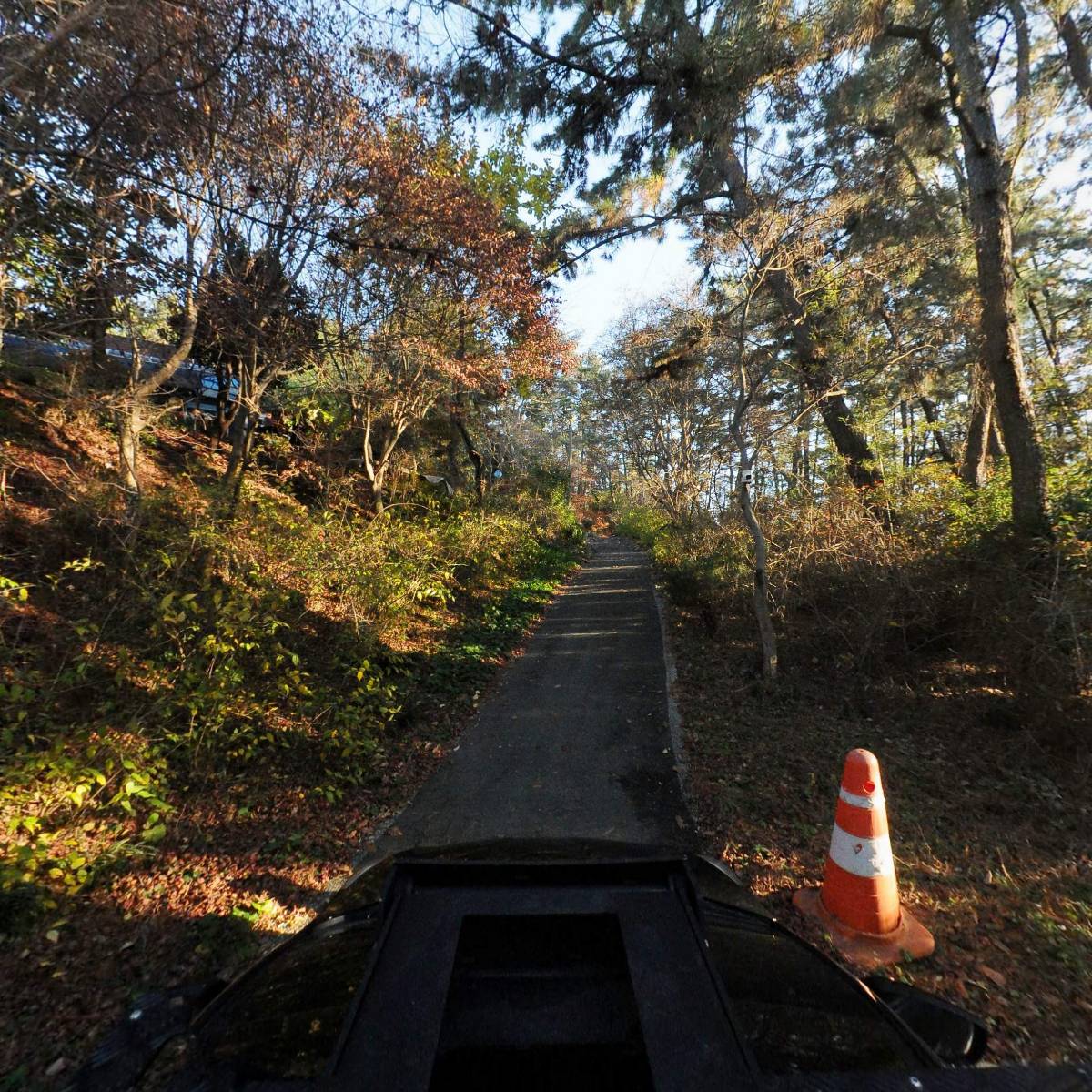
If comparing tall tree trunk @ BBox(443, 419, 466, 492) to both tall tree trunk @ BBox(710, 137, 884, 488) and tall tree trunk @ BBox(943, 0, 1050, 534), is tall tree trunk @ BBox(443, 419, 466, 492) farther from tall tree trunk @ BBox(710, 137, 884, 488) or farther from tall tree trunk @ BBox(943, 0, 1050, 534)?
tall tree trunk @ BBox(943, 0, 1050, 534)

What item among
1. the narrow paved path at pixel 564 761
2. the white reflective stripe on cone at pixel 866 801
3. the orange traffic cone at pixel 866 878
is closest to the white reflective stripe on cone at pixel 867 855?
the orange traffic cone at pixel 866 878

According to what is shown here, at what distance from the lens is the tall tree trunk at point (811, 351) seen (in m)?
6.32

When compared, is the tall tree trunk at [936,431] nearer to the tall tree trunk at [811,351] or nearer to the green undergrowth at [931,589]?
the tall tree trunk at [811,351]

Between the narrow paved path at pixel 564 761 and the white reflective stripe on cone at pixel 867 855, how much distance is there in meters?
1.19

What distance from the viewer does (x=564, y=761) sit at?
4828 mm

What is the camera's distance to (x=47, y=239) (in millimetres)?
4598

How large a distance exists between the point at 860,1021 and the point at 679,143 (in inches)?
Result: 272

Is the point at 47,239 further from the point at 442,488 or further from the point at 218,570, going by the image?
the point at 442,488

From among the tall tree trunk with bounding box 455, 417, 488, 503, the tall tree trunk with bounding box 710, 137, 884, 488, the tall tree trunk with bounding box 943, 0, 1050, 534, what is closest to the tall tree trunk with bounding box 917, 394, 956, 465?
the tall tree trunk with bounding box 710, 137, 884, 488


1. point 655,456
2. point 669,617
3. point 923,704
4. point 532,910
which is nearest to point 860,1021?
point 532,910

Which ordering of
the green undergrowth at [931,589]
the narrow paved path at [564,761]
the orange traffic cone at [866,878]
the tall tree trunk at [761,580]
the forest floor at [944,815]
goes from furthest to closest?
the tall tree trunk at [761,580] → the green undergrowth at [931,589] → the narrow paved path at [564,761] → the orange traffic cone at [866,878] → the forest floor at [944,815]

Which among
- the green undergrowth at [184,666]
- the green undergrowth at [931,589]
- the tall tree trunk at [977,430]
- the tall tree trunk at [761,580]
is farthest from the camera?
the tall tree trunk at [977,430]

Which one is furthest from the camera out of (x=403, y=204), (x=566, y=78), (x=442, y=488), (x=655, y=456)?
(x=655, y=456)

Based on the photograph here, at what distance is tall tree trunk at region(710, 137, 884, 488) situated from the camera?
20.7 ft
